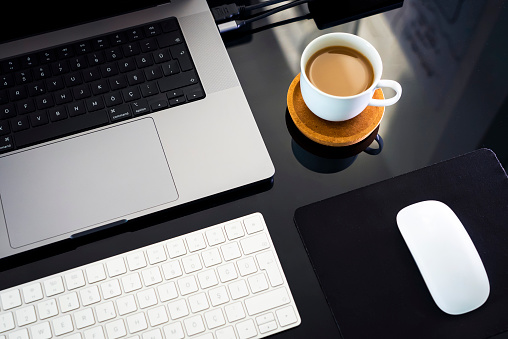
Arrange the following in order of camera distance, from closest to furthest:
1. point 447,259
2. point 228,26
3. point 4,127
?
1. point 447,259
2. point 4,127
3. point 228,26

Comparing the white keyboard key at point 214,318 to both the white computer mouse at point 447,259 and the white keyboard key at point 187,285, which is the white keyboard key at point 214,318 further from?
the white computer mouse at point 447,259

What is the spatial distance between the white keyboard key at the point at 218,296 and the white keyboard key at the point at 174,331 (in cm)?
5

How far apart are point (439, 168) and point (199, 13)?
1.32 feet

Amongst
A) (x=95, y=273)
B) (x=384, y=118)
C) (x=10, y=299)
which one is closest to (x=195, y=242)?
(x=95, y=273)

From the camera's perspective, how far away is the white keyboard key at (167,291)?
25.6 inches

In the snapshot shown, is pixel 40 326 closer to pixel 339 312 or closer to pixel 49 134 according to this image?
pixel 49 134

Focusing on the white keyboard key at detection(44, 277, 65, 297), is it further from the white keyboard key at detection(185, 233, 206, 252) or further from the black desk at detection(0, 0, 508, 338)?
the white keyboard key at detection(185, 233, 206, 252)

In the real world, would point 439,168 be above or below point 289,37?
below

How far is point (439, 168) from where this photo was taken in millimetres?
751

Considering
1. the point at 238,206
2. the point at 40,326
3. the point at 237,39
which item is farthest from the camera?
the point at 237,39

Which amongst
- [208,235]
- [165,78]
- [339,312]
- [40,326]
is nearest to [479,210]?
[339,312]

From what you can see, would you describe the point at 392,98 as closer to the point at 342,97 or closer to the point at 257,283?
the point at 342,97

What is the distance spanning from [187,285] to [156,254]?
55 millimetres

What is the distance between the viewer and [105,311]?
645mm
